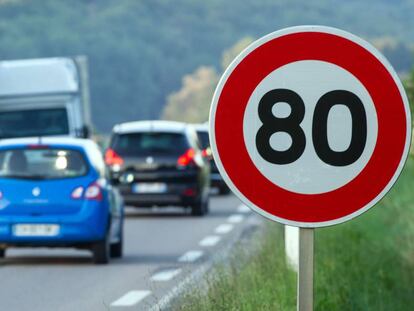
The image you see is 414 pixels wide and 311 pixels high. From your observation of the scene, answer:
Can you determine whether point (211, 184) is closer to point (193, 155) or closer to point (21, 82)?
point (21, 82)

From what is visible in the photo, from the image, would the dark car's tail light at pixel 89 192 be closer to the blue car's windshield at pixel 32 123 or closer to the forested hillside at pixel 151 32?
the blue car's windshield at pixel 32 123

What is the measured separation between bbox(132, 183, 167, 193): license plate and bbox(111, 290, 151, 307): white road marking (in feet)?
44.8

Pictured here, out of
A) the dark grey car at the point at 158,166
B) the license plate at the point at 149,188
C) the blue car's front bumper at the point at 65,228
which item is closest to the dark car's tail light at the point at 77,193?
the blue car's front bumper at the point at 65,228

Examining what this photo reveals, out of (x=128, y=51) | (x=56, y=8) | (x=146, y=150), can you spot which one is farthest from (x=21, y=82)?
(x=56, y=8)

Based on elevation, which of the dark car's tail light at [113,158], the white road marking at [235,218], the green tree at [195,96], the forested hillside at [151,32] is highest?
the dark car's tail light at [113,158]

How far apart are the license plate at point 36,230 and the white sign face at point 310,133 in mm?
10649


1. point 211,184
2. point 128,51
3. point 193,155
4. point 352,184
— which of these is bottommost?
point 128,51

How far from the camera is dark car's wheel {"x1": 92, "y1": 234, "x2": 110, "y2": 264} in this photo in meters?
17.2

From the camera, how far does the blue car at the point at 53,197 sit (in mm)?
16938

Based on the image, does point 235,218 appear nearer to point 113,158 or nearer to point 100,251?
point 113,158

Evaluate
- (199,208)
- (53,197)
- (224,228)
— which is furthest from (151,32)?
(53,197)

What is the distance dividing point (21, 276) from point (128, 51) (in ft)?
444

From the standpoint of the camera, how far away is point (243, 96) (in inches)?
255

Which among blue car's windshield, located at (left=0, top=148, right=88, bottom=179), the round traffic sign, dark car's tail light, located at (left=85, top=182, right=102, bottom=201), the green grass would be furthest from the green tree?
the round traffic sign
